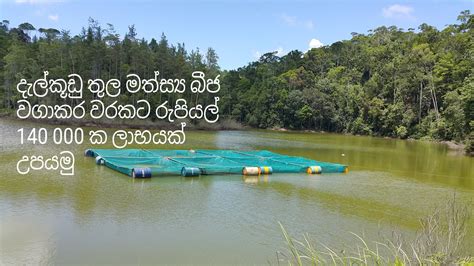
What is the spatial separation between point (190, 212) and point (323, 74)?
4921cm

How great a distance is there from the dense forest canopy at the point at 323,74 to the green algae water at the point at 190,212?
18.6 m

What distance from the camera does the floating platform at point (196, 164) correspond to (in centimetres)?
1250

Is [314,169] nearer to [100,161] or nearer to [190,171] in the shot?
[190,171]

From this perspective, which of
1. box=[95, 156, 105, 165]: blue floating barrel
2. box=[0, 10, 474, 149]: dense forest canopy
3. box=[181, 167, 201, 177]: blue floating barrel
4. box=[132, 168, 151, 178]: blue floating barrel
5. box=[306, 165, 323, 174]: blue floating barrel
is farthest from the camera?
box=[0, 10, 474, 149]: dense forest canopy

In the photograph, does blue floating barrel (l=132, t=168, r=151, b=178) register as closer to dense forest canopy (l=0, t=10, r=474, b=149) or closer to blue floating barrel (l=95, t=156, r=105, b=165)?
blue floating barrel (l=95, t=156, r=105, b=165)

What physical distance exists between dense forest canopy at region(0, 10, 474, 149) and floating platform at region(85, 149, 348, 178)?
16.7 meters

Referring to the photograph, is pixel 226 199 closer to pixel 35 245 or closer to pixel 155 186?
pixel 155 186

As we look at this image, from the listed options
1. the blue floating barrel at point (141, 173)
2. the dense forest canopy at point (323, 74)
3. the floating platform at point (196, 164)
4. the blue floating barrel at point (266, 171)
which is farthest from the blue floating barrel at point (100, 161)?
the dense forest canopy at point (323, 74)

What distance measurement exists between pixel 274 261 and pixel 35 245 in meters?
3.63

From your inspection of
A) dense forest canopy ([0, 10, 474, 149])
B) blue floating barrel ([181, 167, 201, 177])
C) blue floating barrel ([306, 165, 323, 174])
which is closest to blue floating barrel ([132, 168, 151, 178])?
blue floating barrel ([181, 167, 201, 177])

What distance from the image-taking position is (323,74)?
5538 cm

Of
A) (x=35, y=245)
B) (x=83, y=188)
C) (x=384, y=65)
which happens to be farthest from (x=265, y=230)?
(x=384, y=65)

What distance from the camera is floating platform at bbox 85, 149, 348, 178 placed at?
Result: 1250cm

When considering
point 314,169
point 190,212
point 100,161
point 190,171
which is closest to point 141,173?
point 190,171
